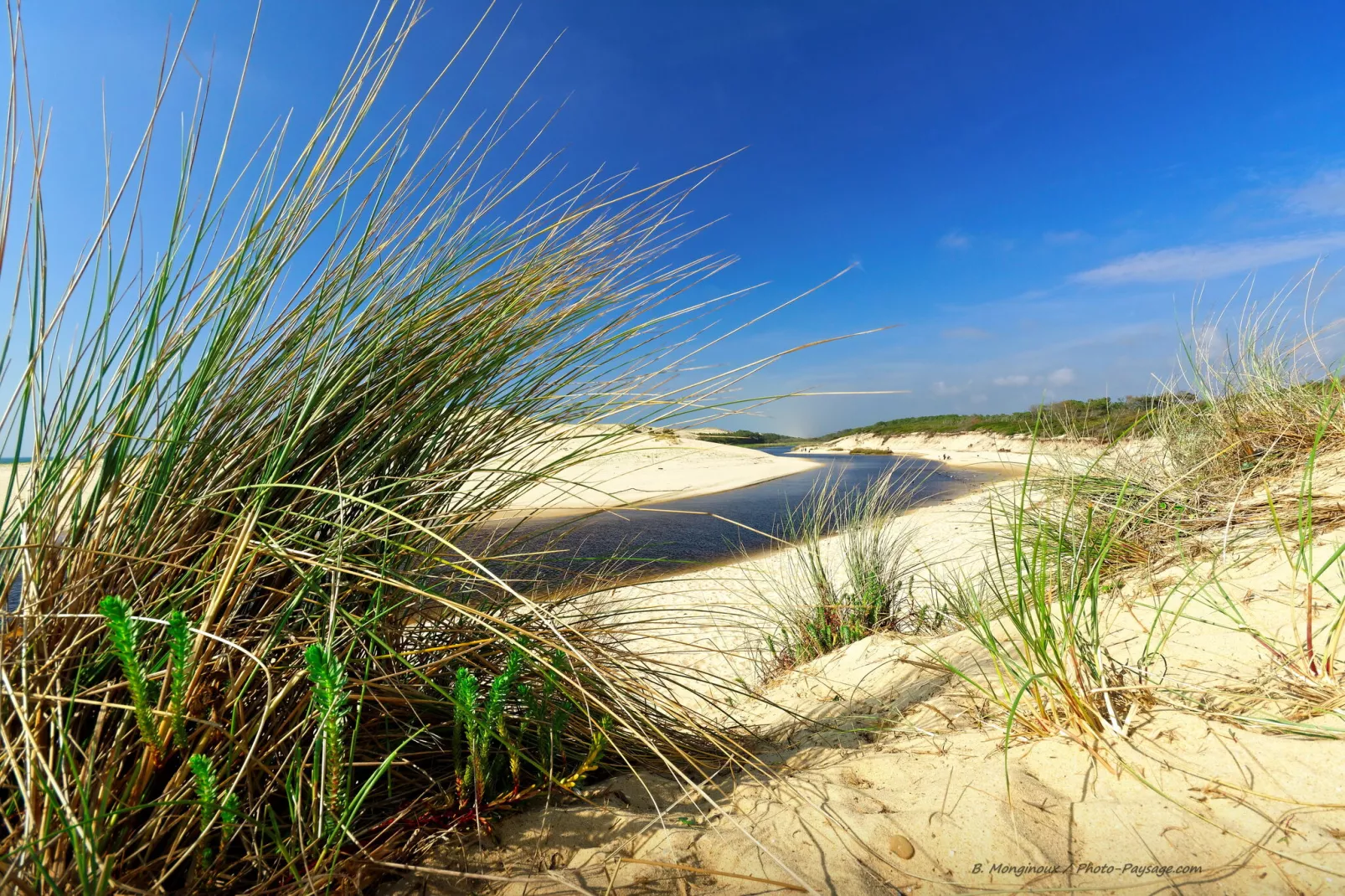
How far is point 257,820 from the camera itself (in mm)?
863

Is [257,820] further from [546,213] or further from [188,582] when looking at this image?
[546,213]

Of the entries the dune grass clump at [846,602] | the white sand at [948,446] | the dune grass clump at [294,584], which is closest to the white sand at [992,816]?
the dune grass clump at [294,584]

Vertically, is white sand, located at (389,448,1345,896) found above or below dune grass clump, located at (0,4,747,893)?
below

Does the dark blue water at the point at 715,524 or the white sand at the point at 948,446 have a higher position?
the white sand at the point at 948,446

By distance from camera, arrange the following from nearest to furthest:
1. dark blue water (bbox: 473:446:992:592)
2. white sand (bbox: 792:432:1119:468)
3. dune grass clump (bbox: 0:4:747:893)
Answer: dune grass clump (bbox: 0:4:747:893)
dark blue water (bbox: 473:446:992:592)
white sand (bbox: 792:432:1119:468)

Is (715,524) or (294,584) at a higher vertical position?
(294,584)

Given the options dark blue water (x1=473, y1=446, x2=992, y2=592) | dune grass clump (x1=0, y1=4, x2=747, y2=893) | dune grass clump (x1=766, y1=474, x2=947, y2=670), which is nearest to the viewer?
dune grass clump (x1=0, y1=4, x2=747, y2=893)

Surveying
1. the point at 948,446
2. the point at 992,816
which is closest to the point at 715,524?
the point at 992,816

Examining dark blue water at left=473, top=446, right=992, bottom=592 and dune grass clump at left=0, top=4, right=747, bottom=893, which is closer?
dune grass clump at left=0, top=4, right=747, bottom=893

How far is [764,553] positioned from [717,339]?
24.0 ft

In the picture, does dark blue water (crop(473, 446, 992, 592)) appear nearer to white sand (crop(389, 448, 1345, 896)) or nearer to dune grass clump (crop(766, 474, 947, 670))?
dune grass clump (crop(766, 474, 947, 670))

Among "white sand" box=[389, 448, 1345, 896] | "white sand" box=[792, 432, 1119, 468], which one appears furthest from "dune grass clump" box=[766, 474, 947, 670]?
"white sand" box=[792, 432, 1119, 468]

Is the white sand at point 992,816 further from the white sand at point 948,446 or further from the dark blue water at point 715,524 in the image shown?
the white sand at point 948,446

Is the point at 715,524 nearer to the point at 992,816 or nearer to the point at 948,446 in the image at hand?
the point at 992,816
